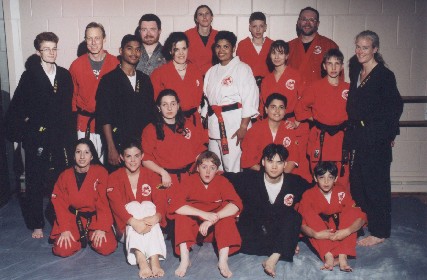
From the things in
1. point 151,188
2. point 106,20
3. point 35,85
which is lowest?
point 151,188

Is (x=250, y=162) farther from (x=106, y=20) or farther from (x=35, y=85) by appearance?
(x=106, y=20)

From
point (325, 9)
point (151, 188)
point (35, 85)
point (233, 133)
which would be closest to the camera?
point (151, 188)

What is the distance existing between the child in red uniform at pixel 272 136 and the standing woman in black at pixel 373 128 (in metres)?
0.47

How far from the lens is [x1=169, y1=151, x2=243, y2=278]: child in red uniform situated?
3.10m

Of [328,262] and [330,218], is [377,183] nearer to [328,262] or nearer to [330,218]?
[330,218]

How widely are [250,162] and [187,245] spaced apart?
943mm

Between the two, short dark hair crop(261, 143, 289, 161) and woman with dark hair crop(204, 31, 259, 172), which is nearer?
short dark hair crop(261, 143, 289, 161)

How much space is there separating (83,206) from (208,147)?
4.08ft

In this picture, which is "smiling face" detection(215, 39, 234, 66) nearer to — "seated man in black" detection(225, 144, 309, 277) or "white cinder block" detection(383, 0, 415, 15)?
"seated man in black" detection(225, 144, 309, 277)

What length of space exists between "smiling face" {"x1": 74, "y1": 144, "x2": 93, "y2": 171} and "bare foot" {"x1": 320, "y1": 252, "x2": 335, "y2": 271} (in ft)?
6.18

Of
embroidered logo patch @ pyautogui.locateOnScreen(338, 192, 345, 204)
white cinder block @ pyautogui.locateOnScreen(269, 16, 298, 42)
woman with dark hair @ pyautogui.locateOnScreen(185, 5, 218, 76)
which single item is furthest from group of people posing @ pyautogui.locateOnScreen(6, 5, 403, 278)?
white cinder block @ pyautogui.locateOnScreen(269, 16, 298, 42)

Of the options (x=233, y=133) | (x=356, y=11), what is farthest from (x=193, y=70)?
(x=356, y=11)

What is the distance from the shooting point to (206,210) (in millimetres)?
3379

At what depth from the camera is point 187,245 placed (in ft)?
10.3
